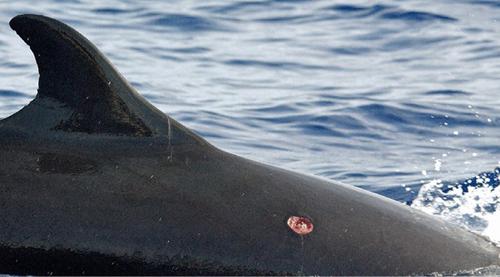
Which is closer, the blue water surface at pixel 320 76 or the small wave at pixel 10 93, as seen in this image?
the blue water surface at pixel 320 76

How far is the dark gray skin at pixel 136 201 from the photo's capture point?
233 inches

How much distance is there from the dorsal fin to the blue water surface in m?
4.82

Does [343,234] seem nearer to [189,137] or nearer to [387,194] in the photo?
[189,137]

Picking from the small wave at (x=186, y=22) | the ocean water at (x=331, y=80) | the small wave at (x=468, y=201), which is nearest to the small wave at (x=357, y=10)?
the ocean water at (x=331, y=80)

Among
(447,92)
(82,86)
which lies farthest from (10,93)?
(82,86)

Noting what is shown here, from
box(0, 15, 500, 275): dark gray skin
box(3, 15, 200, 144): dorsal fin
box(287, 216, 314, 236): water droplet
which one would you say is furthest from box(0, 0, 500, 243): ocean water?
box(3, 15, 200, 144): dorsal fin

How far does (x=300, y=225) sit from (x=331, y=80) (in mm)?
9321

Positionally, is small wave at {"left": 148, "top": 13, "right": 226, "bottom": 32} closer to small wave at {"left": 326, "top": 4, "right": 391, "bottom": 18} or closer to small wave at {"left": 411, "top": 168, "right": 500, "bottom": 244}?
small wave at {"left": 326, "top": 4, "right": 391, "bottom": 18}

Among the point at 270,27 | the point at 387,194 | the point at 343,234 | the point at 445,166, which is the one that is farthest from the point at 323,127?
the point at 343,234

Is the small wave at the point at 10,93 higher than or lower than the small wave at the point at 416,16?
lower

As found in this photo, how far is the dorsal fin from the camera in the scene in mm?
6129

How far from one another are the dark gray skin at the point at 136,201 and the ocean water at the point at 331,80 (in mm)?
1372

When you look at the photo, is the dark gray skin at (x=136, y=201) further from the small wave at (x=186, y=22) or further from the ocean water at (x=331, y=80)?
the small wave at (x=186, y=22)

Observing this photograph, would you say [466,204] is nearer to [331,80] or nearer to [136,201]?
[136,201]
